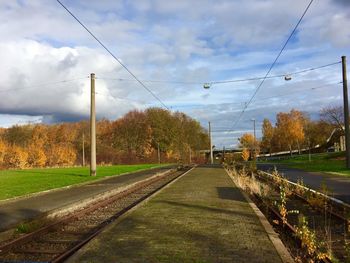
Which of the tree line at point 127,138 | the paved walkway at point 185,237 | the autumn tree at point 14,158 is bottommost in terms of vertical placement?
the paved walkway at point 185,237

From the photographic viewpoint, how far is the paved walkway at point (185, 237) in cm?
764

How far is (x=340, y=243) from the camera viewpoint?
31.9ft

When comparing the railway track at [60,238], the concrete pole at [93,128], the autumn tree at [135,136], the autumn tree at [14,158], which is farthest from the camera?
the autumn tree at [135,136]

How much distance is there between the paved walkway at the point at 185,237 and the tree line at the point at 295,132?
6438 cm

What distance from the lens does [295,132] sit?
88.9 meters

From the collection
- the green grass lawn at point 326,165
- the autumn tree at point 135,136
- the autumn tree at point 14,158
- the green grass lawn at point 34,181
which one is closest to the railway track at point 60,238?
the green grass lawn at point 34,181

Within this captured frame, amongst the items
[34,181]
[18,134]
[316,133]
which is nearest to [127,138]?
[18,134]

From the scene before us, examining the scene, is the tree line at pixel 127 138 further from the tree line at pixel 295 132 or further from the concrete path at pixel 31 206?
the concrete path at pixel 31 206

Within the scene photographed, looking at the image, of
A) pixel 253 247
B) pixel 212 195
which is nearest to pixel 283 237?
pixel 253 247

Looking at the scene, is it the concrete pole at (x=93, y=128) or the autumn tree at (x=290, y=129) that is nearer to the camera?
the concrete pole at (x=93, y=128)

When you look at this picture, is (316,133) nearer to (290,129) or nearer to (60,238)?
(290,129)

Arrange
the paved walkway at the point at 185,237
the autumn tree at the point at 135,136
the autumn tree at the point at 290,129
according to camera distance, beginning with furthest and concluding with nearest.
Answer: the autumn tree at the point at 135,136 → the autumn tree at the point at 290,129 → the paved walkway at the point at 185,237

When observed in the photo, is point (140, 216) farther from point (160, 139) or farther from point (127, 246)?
point (160, 139)

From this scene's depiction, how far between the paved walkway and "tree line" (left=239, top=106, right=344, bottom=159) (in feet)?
211
